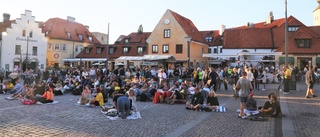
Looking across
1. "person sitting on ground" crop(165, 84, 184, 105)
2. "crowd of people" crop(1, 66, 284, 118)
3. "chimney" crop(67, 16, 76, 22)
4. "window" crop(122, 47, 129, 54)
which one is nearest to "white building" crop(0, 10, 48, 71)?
"chimney" crop(67, 16, 76, 22)

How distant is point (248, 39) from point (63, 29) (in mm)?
35149

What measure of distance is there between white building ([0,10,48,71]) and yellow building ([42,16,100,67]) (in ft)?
9.71

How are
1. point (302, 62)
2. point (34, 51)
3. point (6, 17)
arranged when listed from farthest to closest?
point (6, 17) → point (34, 51) → point (302, 62)

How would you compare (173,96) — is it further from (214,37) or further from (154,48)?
(214,37)

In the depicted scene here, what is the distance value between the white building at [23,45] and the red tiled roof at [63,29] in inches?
156

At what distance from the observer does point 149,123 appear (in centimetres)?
926

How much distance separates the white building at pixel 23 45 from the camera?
1672 inches

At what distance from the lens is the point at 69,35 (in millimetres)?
55000

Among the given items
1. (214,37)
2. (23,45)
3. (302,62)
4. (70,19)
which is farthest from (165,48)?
(70,19)

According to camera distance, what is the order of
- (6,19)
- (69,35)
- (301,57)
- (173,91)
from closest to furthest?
Answer: (173,91) < (301,57) < (6,19) < (69,35)

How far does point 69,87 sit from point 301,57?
1156 inches

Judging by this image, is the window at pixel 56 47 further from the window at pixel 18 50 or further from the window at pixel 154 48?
the window at pixel 154 48

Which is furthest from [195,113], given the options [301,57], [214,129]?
[301,57]

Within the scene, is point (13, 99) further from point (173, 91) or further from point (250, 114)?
point (250, 114)
